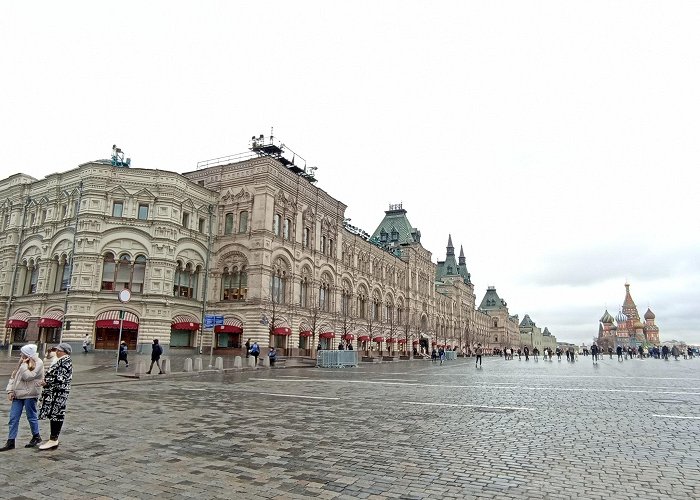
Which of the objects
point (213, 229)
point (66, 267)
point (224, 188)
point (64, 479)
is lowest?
point (64, 479)

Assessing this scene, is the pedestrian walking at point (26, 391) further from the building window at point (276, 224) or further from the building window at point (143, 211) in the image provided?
the building window at point (276, 224)

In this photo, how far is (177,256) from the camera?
135ft

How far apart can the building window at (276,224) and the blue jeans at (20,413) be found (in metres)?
35.8

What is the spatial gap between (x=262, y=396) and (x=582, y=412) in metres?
9.48

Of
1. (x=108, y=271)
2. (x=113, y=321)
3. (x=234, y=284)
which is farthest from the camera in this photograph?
(x=234, y=284)

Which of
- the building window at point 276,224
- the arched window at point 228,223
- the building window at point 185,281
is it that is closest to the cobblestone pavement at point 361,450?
the building window at point 185,281

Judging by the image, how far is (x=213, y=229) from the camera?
45.0m

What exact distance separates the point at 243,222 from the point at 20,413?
36880mm

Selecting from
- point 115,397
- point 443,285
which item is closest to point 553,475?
point 115,397

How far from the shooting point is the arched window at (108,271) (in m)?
38.5

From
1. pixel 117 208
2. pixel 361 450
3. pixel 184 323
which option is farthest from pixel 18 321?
pixel 361 450

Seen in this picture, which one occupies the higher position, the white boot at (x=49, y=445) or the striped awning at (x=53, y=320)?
the striped awning at (x=53, y=320)

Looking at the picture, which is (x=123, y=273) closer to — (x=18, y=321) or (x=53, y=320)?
(x=53, y=320)

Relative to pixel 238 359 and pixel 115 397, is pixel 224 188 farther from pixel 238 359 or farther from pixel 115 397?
pixel 115 397
